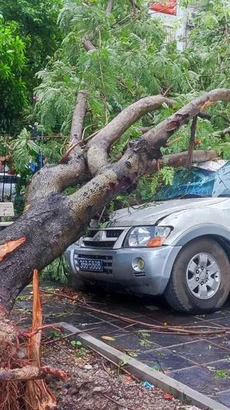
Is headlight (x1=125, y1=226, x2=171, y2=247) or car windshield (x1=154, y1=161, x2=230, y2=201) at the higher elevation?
car windshield (x1=154, y1=161, x2=230, y2=201)

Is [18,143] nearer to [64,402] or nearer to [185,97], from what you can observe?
[185,97]

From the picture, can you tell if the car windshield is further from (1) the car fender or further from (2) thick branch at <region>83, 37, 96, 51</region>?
(2) thick branch at <region>83, 37, 96, 51</region>

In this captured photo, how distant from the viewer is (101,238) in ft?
23.8

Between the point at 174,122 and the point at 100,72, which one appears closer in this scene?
the point at 174,122

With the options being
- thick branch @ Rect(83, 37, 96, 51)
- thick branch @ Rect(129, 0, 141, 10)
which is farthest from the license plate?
thick branch @ Rect(129, 0, 141, 10)

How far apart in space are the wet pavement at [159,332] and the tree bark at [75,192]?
566mm

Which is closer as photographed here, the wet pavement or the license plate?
the wet pavement

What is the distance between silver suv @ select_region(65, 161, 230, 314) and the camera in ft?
21.7

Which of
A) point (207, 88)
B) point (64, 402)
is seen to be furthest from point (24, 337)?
point (207, 88)

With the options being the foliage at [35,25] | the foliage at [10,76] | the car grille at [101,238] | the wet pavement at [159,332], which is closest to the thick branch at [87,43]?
the foliage at [10,76]

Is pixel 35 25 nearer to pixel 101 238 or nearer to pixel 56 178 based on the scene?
pixel 101 238

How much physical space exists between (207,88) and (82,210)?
454 centimetres

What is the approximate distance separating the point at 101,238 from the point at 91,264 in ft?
1.19

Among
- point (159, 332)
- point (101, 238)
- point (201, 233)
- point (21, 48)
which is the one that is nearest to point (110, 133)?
point (101, 238)
